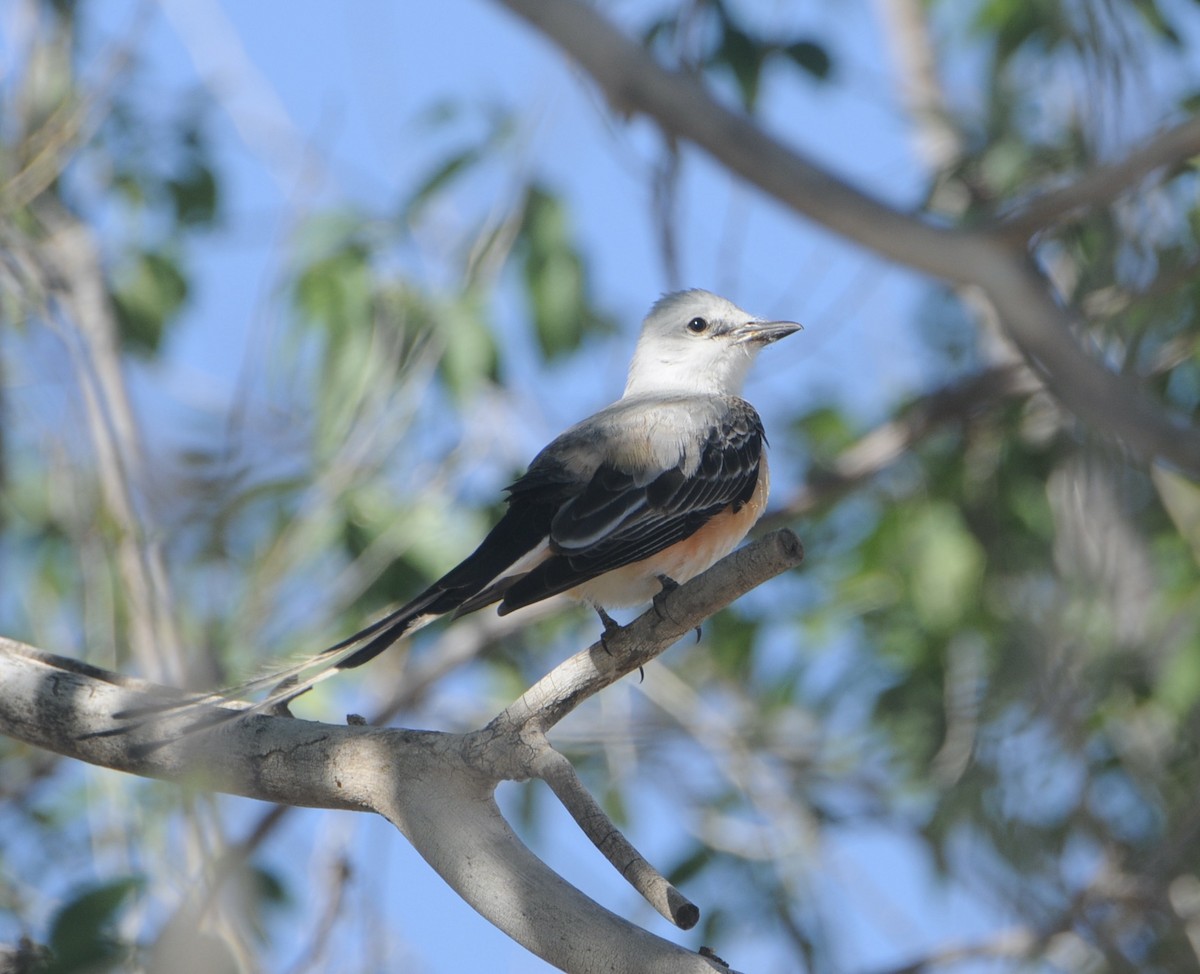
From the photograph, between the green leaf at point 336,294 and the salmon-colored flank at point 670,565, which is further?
the green leaf at point 336,294

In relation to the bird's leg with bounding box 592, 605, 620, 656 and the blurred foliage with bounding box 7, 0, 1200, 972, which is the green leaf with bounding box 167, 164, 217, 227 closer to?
the blurred foliage with bounding box 7, 0, 1200, 972

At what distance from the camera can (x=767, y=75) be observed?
23.3 ft

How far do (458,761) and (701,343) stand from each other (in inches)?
132

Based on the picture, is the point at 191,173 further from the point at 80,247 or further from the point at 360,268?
the point at 360,268

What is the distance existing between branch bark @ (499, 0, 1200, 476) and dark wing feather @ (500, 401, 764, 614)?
1666mm

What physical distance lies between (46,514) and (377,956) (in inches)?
165

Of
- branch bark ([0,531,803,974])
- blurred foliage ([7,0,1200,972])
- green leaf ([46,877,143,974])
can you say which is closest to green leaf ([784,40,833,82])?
blurred foliage ([7,0,1200,972])

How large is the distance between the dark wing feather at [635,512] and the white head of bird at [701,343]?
91 cm

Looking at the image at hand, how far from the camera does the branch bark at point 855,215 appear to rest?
A: 3.29 metres

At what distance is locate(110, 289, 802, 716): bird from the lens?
4.56 m

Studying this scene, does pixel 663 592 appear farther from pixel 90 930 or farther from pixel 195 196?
pixel 195 196

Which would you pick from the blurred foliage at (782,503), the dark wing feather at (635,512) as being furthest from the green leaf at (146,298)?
the dark wing feather at (635,512)

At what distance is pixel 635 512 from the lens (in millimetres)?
5133

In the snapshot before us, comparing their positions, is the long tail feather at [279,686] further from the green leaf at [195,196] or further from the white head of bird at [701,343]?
the green leaf at [195,196]
